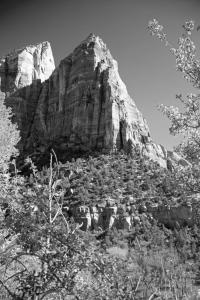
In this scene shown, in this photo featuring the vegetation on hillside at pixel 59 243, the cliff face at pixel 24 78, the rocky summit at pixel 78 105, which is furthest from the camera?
the cliff face at pixel 24 78

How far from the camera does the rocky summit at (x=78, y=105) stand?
9312cm

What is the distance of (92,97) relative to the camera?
10350 centimetres

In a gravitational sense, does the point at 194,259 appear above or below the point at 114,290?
below

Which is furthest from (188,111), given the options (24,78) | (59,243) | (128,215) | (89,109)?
(24,78)

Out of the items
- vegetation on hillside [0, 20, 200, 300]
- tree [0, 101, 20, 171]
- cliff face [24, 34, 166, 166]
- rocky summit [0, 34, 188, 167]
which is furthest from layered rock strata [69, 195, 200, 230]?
vegetation on hillside [0, 20, 200, 300]

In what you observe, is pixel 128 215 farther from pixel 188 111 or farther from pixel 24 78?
pixel 24 78

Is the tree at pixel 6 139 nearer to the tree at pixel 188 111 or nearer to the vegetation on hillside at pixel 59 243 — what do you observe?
the vegetation on hillside at pixel 59 243

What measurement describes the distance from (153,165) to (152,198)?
16.0 metres

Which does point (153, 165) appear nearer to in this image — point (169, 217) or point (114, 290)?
point (169, 217)

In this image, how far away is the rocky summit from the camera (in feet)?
306

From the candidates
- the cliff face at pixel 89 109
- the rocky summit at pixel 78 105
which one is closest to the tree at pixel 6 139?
the rocky summit at pixel 78 105

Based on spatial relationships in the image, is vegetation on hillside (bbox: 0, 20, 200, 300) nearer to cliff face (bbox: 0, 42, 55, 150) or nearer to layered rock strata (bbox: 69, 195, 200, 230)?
layered rock strata (bbox: 69, 195, 200, 230)

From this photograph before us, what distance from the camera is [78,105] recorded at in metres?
105

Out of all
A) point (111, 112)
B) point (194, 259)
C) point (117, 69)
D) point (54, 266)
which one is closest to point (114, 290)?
point (54, 266)
